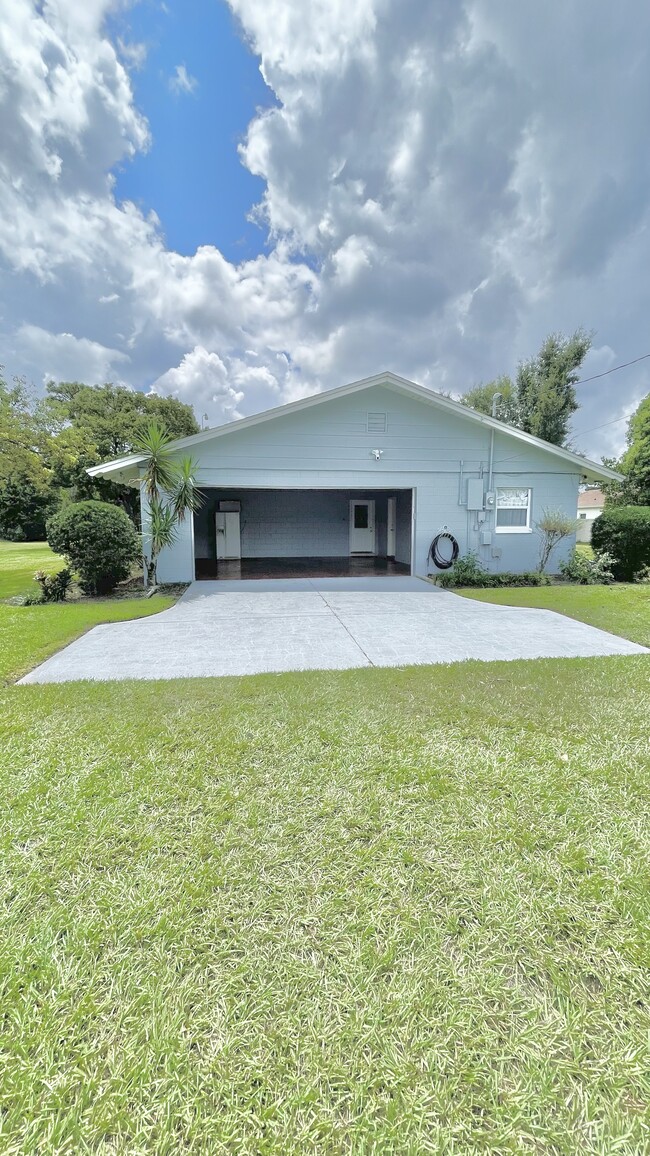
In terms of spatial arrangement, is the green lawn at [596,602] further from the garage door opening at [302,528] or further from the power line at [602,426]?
the power line at [602,426]

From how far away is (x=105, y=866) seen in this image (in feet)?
6.82

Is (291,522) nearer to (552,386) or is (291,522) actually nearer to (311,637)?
(311,637)

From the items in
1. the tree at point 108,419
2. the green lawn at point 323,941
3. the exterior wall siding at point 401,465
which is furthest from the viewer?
the tree at point 108,419

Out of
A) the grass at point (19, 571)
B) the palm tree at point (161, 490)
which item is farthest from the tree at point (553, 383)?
the grass at point (19, 571)

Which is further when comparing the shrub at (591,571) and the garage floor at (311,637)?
the shrub at (591,571)

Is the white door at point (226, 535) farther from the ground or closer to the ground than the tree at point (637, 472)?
closer to the ground

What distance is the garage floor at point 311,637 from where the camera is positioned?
16.6 feet

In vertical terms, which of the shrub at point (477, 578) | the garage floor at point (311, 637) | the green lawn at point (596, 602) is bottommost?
the garage floor at point (311, 637)

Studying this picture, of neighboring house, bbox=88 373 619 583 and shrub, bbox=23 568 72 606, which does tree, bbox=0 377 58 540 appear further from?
shrub, bbox=23 568 72 606

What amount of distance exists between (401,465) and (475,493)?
210 centimetres

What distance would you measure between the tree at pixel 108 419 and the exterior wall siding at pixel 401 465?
1041 centimetres

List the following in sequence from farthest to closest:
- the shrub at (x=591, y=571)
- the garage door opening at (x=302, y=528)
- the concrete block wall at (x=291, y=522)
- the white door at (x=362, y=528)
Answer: the white door at (x=362, y=528) < the concrete block wall at (x=291, y=522) < the garage door opening at (x=302, y=528) < the shrub at (x=591, y=571)

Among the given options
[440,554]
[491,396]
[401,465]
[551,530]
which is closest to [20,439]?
[401,465]

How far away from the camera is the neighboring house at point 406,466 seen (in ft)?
34.4
